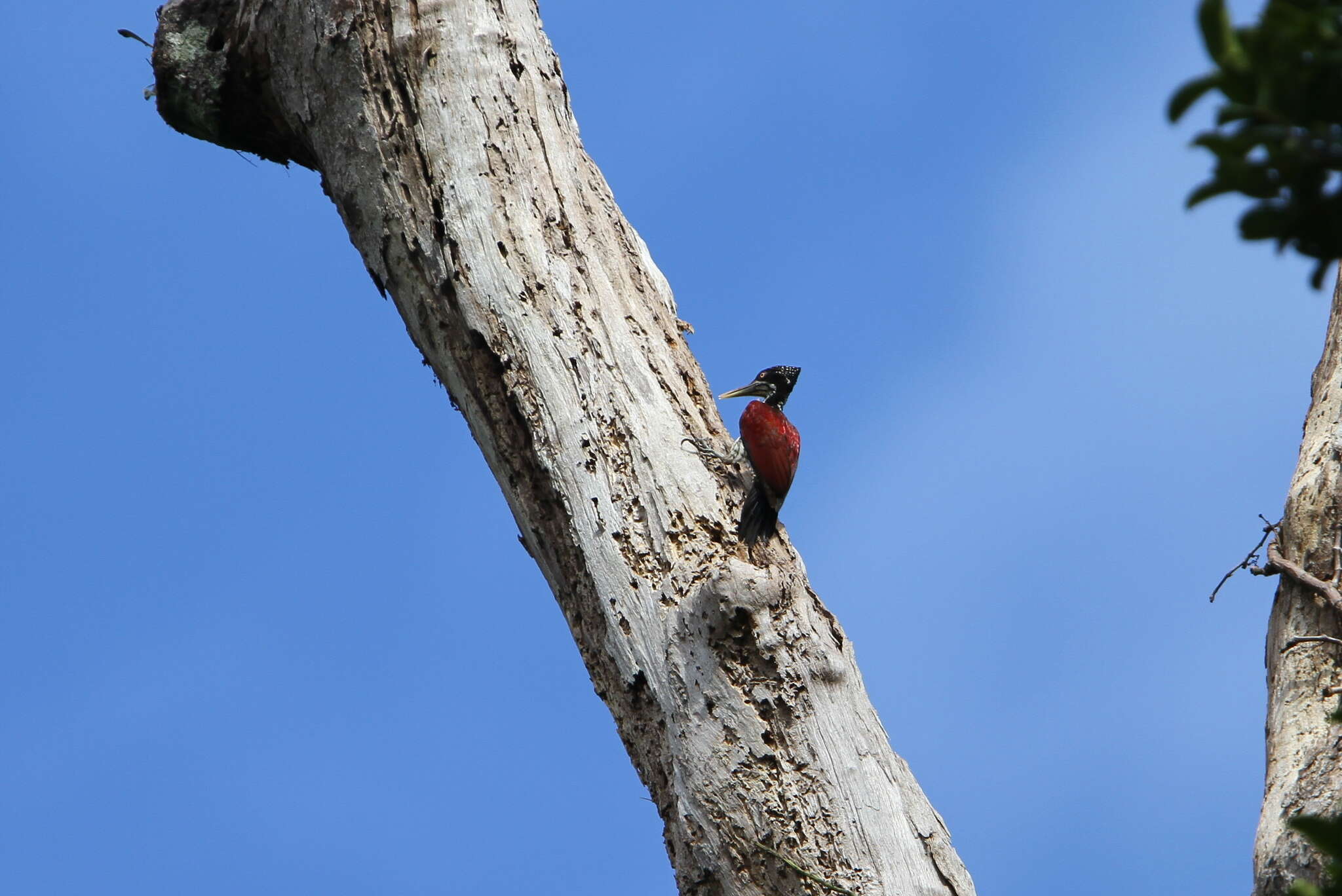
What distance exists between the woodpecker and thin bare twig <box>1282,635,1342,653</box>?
4.91ft

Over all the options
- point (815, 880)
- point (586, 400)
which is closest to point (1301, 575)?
point (815, 880)

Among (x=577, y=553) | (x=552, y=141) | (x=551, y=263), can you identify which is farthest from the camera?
(x=552, y=141)

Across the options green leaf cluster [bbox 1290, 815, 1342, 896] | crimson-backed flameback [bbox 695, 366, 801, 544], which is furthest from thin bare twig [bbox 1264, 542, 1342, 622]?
green leaf cluster [bbox 1290, 815, 1342, 896]

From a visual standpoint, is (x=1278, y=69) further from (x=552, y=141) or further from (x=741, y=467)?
(x=552, y=141)

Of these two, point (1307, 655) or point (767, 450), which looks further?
point (767, 450)

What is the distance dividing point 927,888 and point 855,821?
237 mm

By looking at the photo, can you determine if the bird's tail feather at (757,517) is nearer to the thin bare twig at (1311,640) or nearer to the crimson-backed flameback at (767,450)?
the crimson-backed flameback at (767,450)

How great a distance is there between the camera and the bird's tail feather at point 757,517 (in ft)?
12.0

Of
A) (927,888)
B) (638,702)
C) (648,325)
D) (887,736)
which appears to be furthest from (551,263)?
(927,888)

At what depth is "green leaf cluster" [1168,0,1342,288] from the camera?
1.10 meters

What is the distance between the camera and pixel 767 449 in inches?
176

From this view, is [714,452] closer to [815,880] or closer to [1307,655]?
[815,880]

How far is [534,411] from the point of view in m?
3.72

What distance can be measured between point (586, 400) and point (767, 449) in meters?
1.01
